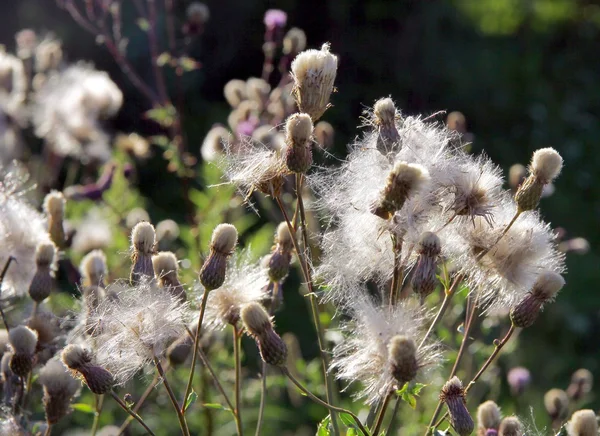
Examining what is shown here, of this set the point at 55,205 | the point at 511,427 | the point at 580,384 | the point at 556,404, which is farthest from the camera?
the point at 580,384

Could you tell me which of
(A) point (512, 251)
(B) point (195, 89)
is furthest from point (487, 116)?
(A) point (512, 251)

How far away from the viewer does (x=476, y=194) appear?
5.08 ft

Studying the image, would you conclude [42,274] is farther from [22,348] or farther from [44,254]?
[22,348]

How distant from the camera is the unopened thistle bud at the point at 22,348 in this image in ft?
5.49

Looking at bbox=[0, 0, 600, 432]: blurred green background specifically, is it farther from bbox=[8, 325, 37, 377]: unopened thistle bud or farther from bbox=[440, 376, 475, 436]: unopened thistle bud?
bbox=[440, 376, 475, 436]: unopened thistle bud

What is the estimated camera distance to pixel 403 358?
1336 millimetres

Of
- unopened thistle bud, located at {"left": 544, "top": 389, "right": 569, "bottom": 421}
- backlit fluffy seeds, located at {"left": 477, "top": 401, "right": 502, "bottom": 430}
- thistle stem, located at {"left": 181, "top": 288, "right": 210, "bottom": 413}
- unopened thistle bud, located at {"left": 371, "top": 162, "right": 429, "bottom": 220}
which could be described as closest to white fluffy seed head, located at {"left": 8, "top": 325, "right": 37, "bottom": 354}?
thistle stem, located at {"left": 181, "top": 288, "right": 210, "bottom": 413}

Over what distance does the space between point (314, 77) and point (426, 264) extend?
418 mm

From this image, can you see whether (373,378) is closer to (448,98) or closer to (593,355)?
(593,355)

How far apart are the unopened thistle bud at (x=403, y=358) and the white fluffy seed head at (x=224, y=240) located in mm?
392

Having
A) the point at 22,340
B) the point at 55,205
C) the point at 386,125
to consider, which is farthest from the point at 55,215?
the point at 386,125

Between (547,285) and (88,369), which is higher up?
(547,285)

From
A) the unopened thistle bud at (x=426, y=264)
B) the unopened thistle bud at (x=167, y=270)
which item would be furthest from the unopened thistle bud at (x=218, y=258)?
the unopened thistle bud at (x=426, y=264)

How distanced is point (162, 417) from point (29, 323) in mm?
1112
